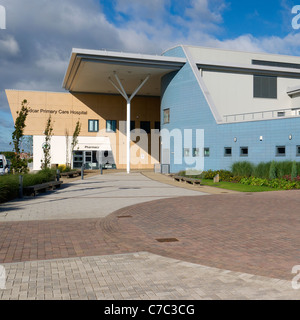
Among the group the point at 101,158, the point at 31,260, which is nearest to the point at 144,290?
the point at 31,260

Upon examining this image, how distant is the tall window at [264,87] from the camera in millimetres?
36000

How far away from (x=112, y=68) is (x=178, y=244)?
96.1ft

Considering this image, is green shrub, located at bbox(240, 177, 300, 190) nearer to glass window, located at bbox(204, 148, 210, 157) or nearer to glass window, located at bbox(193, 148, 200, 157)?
glass window, located at bbox(204, 148, 210, 157)

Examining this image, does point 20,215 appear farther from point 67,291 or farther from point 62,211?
point 67,291

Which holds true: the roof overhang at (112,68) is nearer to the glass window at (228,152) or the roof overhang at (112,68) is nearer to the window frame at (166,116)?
the window frame at (166,116)

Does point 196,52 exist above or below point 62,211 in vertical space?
above

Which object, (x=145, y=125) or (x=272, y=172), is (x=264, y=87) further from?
(x=145, y=125)

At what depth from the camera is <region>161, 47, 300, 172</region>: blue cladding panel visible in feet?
79.5

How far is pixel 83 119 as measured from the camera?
4562 cm

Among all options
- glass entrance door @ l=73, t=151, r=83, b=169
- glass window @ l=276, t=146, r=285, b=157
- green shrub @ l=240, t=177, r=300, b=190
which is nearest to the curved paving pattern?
green shrub @ l=240, t=177, r=300, b=190

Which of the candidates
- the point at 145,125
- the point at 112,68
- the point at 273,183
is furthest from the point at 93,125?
the point at 273,183

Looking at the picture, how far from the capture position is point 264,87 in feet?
120
